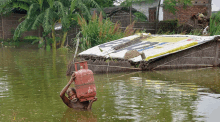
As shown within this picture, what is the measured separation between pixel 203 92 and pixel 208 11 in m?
18.1

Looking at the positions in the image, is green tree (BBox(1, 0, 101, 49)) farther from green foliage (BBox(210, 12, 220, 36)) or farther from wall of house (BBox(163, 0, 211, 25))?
green foliage (BBox(210, 12, 220, 36))

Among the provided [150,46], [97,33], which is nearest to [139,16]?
[97,33]

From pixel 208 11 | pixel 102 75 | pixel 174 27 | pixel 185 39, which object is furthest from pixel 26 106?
pixel 208 11

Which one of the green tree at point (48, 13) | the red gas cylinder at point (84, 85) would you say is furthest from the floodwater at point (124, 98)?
the green tree at point (48, 13)

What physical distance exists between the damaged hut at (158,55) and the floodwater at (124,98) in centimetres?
39

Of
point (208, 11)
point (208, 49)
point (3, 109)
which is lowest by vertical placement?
point (3, 109)

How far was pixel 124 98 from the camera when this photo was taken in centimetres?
609

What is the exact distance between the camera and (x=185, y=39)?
11.0 meters

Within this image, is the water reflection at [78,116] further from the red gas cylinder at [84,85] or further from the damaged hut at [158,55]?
the damaged hut at [158,55]

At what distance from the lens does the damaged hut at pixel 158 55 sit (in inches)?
378

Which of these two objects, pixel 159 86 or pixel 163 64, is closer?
pixel 159 86

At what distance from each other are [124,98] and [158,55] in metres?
3.84

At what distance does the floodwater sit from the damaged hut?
393mm

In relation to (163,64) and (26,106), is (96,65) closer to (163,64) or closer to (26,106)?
(163,64)
